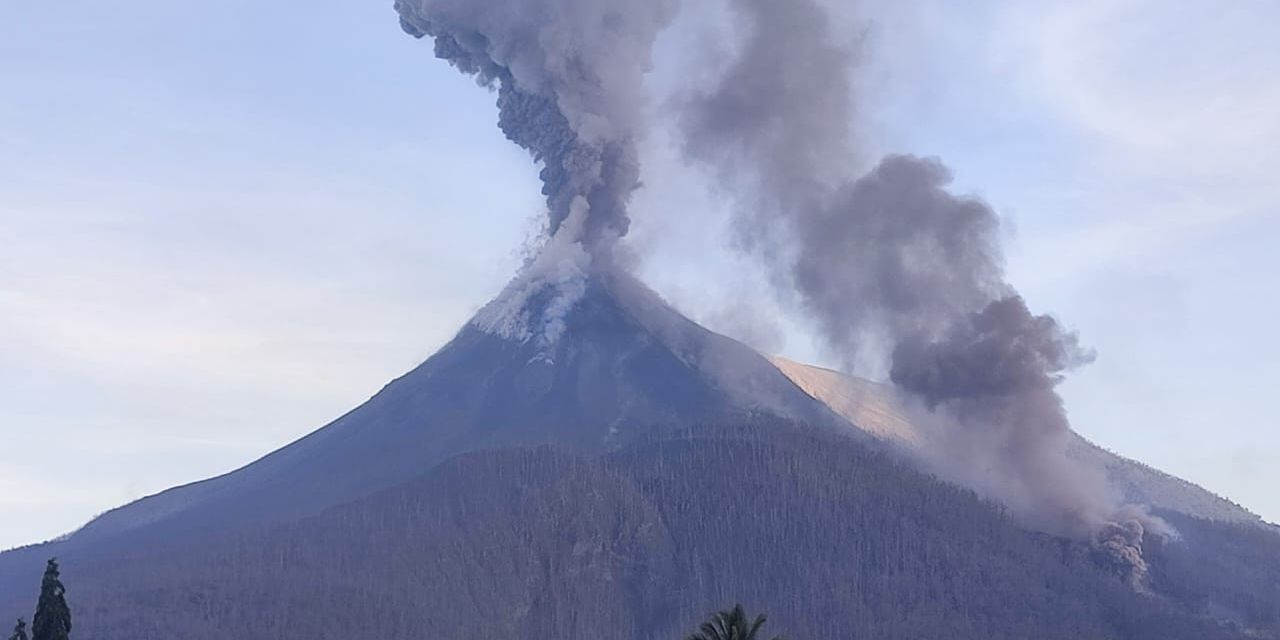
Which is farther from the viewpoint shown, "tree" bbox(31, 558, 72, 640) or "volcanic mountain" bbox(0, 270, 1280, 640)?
"volcanic mountain" bbox(0, 270, 1280, 640)

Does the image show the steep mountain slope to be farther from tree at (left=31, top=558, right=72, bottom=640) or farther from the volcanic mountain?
tree at (left=31, top=558, right=72, bottom=640)

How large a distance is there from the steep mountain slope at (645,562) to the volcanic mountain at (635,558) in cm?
22

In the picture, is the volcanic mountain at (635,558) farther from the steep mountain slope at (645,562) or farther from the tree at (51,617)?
the tree at (51,617)

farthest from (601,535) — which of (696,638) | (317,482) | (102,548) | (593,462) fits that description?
(696,638)

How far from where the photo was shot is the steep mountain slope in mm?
157375

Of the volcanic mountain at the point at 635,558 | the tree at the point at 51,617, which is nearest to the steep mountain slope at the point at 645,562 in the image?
the volcanic mountain at the point at 635,558

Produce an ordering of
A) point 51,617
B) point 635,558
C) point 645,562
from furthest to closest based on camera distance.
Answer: point 635,558
point 645,562
point 51,617

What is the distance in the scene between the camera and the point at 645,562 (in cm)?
17788

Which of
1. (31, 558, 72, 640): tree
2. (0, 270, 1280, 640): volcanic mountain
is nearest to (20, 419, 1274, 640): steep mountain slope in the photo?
(0, 270, 1280, 640): volcanic mountain

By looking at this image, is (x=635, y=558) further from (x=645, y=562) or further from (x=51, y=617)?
(x=51, y=617)

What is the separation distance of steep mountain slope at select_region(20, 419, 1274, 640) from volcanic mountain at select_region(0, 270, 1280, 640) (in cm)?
22

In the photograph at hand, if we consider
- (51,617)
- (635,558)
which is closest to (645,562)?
(635,558)

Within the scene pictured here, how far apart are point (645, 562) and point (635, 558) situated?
3.09 feet

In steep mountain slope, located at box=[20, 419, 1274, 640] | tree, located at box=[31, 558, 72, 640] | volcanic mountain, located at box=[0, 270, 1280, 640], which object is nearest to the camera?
tree, located at box=[31, 558, 72, 640]
